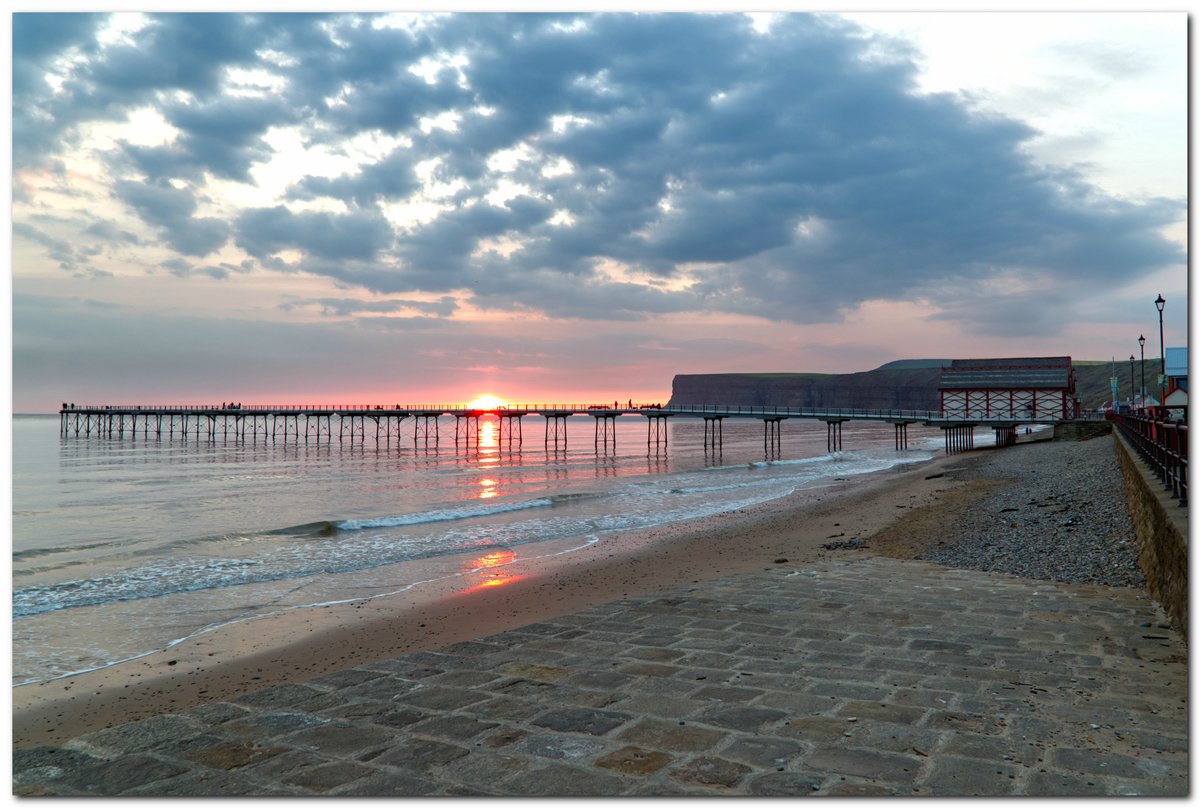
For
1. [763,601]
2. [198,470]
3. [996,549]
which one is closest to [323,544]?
[763,601]

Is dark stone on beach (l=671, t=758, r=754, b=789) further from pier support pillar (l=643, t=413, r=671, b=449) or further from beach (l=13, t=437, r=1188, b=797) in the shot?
pier support pillar (l=643, t=413, r=671, b=449)

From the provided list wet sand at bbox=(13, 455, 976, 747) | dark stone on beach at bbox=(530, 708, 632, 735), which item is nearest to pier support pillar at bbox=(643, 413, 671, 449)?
wet sand at bbox=(13, 455, 976, 747)

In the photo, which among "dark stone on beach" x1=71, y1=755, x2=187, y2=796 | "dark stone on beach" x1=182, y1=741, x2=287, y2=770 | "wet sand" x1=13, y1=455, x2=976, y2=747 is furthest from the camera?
"wet sand" x1=13, y1=455, x2=976, y2=747

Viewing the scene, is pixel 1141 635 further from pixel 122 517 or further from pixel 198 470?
pixel 198 470

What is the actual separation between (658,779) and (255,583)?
464 inches

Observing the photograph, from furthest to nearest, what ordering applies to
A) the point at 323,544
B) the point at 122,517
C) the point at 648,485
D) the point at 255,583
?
the point at 648,485 < the point at 122,517 < the point at 323,544 < the point at 255,583

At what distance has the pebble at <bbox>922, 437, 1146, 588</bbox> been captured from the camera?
9.57 meters

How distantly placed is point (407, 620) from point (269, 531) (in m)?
11.7

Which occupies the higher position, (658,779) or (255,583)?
(658,779)

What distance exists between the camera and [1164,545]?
22.8 ft

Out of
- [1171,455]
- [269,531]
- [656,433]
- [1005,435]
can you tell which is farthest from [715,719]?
[656,433]

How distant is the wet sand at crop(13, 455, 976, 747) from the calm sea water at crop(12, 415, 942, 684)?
761 millimetres

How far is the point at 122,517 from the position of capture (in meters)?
23.1

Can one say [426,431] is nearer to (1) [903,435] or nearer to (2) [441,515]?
(1) [903,435]
